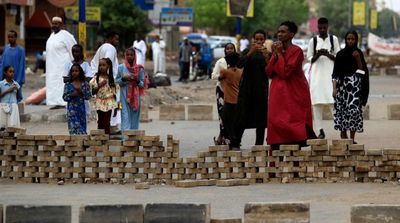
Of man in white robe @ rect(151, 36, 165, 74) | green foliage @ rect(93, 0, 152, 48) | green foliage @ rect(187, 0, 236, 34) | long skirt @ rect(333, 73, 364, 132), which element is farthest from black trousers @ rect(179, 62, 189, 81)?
green foliage @ rect(187, 0, 236, 34)

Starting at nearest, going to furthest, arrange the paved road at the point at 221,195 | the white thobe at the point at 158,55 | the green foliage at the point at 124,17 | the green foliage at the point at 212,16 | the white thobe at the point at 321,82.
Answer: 1. the paved road at the point at 221,195
2. the white thobe at the point at 321,82
3. the white thobe at the point at 158,55
4. the green foliage at the point at 124,17
5. the green foliage at the point at 212,16

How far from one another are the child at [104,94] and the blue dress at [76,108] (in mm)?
582

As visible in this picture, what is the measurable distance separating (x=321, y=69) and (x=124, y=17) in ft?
149

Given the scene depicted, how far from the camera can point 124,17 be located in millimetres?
62125

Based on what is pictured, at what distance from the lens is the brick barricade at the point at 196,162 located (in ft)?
42.3

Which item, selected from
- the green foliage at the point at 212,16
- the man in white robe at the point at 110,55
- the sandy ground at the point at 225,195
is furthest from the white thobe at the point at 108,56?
the green foliage at the point at 212,16

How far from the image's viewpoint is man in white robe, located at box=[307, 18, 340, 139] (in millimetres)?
17062

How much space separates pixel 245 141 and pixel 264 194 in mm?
5560

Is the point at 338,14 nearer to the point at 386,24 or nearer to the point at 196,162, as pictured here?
the point at 386,24

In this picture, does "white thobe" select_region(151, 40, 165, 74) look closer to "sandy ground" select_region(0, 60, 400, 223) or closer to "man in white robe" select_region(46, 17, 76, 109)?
"man in white robe" select_region(46, 17, 76, 109)

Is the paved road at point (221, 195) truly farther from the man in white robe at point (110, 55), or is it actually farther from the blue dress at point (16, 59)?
the blue dress at point (16, 59)

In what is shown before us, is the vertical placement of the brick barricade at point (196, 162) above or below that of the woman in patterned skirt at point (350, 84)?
below

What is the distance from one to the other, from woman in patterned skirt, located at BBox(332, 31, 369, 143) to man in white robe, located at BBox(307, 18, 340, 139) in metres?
1.00

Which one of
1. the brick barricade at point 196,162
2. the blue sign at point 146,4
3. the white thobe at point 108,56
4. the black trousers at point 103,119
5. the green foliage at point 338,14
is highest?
the green foliage at point 338,14
